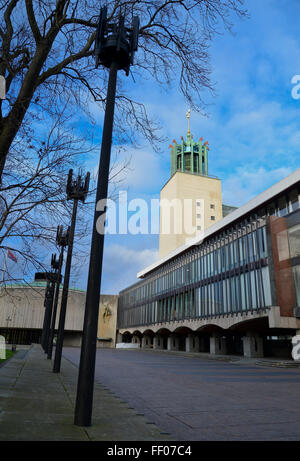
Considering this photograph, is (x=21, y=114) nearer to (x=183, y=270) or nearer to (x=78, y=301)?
(x=183, y=270)

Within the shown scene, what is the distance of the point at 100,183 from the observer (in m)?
5.61

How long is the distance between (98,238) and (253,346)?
Result: 35.6 meters

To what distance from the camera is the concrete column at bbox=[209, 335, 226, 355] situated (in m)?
42.6

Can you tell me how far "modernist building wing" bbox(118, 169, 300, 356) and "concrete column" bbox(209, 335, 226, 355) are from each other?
0.12 m

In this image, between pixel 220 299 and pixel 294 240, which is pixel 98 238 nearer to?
pixel 294 240

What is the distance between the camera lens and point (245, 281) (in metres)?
36.3

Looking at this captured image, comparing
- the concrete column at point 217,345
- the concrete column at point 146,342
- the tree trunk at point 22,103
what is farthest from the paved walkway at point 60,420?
the concrete column at point 146,342

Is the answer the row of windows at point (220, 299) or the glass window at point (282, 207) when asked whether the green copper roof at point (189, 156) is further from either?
the glass window at point (282, 207)

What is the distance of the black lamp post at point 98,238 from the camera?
4840 millimetres

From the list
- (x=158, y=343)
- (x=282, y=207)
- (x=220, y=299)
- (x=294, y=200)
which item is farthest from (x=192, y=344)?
(x=294, y=200)

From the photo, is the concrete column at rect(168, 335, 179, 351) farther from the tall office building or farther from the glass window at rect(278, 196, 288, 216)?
the glass window at rect(278, 196, 288, 216)

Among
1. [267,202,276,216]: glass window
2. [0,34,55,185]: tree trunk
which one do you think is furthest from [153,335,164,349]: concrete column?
[0,34,55,185]: tree trunk

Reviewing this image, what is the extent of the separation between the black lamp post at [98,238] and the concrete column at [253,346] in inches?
1385
